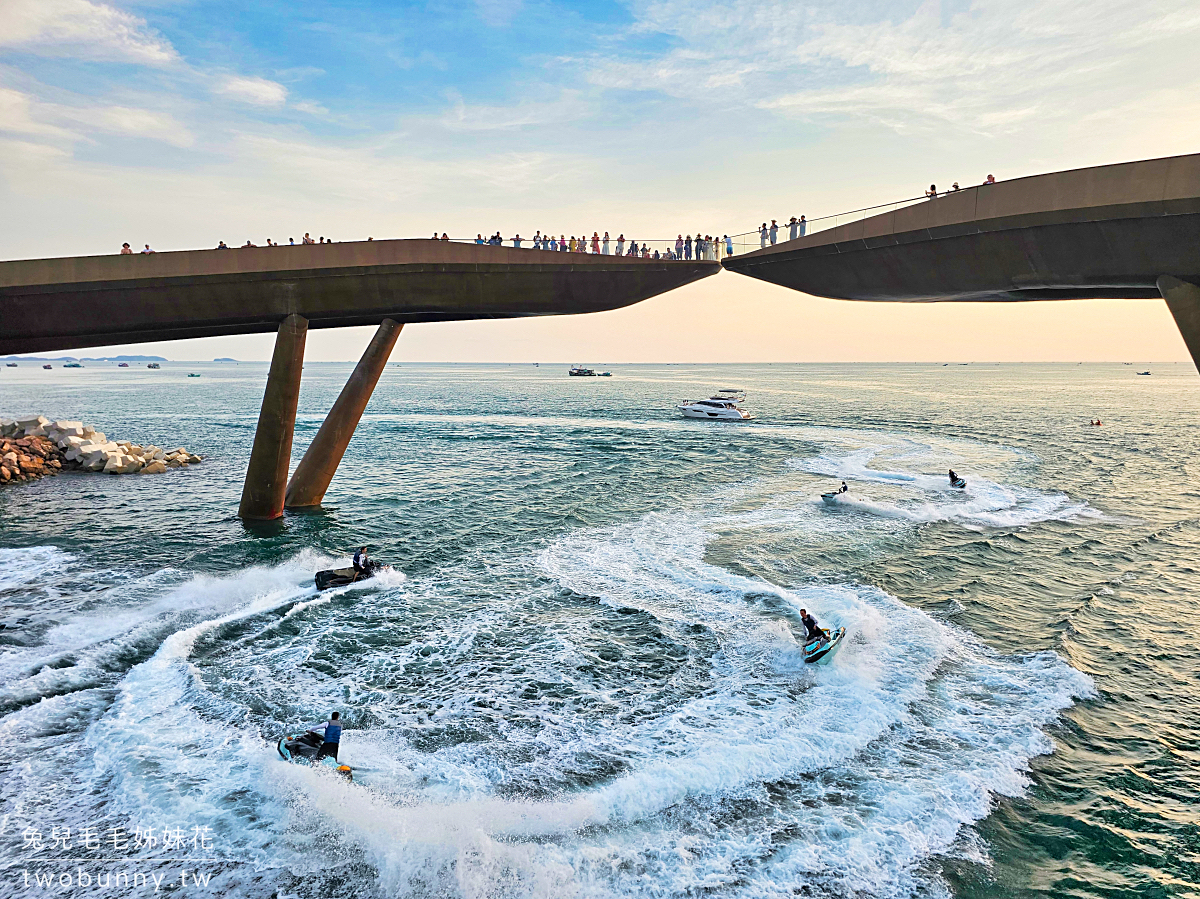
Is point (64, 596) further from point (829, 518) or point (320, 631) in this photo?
point (829, 518)

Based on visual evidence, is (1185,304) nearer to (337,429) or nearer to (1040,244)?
(1040,244)

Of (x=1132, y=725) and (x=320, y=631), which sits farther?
(x=320, y=631)

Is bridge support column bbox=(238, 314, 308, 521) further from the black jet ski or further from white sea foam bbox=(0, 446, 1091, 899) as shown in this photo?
white sea foam bbox=(0, 446, 1091, 899)

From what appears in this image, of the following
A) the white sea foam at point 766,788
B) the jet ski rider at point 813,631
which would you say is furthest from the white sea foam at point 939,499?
the jet ski rider at point 813,631

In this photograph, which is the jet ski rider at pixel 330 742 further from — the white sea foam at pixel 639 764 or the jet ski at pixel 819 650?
the jet ski at pixel 819 650

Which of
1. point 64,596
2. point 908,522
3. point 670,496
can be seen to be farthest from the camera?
point 670,496

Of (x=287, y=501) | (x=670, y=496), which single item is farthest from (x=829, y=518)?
(x=287, y=501)
